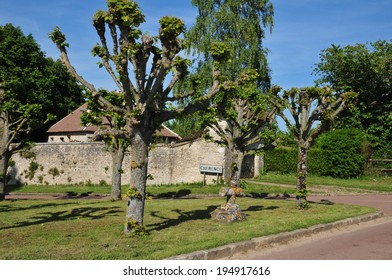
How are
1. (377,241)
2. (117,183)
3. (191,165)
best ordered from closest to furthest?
(377,241) → (117,183) → (191,165)

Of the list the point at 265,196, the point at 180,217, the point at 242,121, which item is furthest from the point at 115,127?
the point at 265,196

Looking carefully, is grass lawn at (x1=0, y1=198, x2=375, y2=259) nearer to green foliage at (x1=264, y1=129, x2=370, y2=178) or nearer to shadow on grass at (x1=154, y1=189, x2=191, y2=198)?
shadow on grass at (x1=154, y1=189, x2=191, y2=198)

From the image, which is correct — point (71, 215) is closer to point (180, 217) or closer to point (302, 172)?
point (180, 217)

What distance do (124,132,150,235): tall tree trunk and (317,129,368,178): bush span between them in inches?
841

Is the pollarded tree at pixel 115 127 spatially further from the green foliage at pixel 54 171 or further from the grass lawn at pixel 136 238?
the green foliage at pixel 54 171

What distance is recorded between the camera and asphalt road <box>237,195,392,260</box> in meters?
7.36

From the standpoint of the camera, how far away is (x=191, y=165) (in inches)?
994

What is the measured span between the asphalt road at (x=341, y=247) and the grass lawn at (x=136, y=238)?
0.57 metres

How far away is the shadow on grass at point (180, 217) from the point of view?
9.68 meters

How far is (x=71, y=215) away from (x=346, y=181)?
18848 millimetres

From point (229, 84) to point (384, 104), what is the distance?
79.4 feet

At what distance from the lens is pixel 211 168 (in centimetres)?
2375
